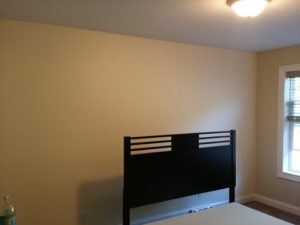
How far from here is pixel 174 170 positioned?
2697mm

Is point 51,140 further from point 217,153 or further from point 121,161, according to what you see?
point 217,153

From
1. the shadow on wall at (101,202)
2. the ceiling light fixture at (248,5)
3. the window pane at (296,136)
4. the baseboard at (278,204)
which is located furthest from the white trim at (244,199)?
the ceiling light fixture at (248,5)

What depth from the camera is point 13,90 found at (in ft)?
8.32

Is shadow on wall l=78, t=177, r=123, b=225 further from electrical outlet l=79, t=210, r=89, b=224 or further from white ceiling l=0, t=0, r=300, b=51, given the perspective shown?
white ceiling l=0, t=0, r=300, b=51

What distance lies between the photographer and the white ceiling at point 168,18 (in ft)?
6.88

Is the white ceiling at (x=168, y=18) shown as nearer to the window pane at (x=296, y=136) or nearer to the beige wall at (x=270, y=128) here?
the beige wall at (x=270, y=128)

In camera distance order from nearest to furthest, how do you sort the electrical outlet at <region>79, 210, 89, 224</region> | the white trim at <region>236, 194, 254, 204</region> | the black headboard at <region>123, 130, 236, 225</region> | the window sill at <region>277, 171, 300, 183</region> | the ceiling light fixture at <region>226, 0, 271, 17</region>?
1. the ceiling light fixture at <region>226, 0, 271, 17</region>
2. the black headboard at <region>123, 130, 236, 225</region>
3. the electrical outlet at <region>79, 210, 89, 224</region>
4. the window sill at <region>277, 171, 300, 183</region>
5. the white trim at <region>236, 194, 254, 204</region>

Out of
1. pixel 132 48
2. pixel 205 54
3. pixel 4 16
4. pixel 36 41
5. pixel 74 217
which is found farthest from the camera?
pixel 205 54

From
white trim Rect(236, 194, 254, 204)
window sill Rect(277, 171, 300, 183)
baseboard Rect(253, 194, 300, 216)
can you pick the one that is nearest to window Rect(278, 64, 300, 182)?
window sill Rect(277, 171, 300, 183)

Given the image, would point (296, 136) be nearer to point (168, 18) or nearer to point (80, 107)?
point (168, 18)

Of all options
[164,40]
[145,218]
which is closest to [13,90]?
[164,40]

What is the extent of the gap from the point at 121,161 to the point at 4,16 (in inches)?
72.3

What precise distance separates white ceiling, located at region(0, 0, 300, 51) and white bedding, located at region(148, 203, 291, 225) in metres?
1.58

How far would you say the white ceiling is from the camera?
2098 mm
